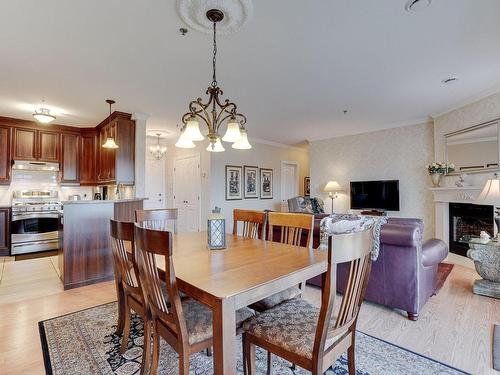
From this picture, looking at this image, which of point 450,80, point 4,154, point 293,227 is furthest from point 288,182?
point 4,154

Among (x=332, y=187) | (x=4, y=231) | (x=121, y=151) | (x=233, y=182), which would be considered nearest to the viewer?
(x=121, y=151)

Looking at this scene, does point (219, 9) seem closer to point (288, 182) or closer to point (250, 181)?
point (250, 181)

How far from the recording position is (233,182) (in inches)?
250

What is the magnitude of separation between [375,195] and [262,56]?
4.14 metres

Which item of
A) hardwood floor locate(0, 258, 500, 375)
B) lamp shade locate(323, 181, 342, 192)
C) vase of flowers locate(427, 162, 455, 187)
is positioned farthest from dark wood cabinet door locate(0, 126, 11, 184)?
vase of flowers locate(427, 162, 455, 187)

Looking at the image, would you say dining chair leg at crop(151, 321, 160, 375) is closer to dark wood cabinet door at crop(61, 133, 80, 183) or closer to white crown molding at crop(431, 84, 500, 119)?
white crown molding at crop(431, 84, 500, 119)

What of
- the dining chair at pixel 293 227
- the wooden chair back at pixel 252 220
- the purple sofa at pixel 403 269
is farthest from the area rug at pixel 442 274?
the wooden chair back at pixel 252 220

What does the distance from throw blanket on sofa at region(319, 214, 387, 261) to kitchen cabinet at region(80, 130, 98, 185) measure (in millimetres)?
4936

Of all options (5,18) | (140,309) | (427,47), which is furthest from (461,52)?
(5,18)

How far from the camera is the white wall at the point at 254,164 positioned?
6012mm

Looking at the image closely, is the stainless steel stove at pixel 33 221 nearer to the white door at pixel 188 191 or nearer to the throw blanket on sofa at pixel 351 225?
the white door at pixel 188 191

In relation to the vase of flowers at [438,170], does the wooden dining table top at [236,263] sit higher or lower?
lower

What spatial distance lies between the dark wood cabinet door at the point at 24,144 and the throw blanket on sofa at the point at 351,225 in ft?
18.1

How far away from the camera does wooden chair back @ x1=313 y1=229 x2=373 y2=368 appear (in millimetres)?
1102
